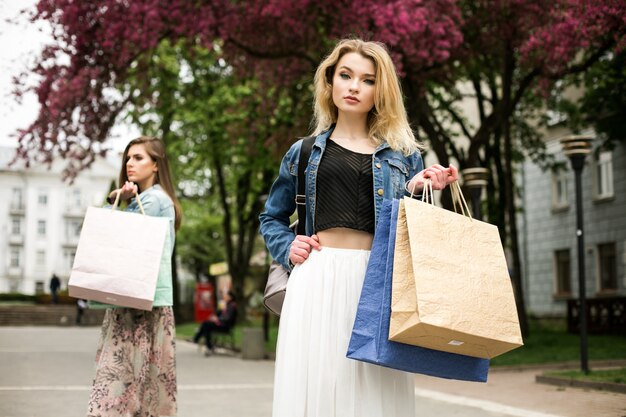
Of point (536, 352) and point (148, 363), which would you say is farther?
point (536, 352)

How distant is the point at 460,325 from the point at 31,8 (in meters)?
13.4

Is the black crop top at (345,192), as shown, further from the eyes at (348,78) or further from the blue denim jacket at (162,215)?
the blue denim jacket at (162,215)

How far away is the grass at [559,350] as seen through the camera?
16938 mm

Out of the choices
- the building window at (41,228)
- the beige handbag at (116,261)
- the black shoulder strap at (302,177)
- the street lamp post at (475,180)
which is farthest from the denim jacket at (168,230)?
the building window at (41,228)

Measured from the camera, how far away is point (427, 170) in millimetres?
3615

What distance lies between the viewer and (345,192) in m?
3.74

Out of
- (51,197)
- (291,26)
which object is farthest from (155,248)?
(51,197)

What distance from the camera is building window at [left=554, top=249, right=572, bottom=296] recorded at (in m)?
31.9

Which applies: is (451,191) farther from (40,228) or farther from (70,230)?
(70,230)

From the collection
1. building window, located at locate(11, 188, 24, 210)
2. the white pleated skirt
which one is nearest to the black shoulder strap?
the white pleated skirt

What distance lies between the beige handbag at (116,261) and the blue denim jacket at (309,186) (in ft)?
6.13

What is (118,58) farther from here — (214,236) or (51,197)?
(51,197)

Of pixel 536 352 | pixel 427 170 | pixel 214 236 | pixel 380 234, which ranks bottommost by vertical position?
pixel 536 352

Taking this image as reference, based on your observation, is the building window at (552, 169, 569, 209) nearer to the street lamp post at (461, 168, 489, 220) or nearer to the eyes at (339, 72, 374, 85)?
the street lamp post at (461, 168, 489, 220)
